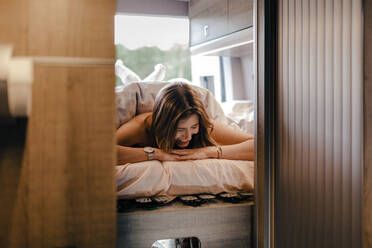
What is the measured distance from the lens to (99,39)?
3.67 ft

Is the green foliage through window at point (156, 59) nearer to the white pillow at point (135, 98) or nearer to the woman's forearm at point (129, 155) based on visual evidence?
the white pillow at point (135, 98)

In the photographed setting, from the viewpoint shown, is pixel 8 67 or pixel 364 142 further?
pixel 364 142

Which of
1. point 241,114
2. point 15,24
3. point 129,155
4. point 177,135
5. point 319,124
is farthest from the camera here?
point 241,114

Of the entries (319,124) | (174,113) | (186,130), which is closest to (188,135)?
(186,130)


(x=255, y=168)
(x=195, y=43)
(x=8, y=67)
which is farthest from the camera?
(x=195, y=43)

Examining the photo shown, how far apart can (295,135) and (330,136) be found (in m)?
0.21

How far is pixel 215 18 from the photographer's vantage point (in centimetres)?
188

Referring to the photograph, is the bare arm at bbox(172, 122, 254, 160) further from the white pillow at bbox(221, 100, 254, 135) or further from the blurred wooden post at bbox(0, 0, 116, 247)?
the blurred wooden post at bbox(0, 0, 116, 247)

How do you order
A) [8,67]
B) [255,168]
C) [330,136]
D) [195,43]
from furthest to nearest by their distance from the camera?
[195,43] < [255,168] < [330,136] < [8,67]

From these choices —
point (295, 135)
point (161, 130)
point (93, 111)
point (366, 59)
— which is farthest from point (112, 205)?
point (366, 59)

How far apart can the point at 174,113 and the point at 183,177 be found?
12.9 inches

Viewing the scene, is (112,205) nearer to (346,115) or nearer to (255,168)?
(255,168)

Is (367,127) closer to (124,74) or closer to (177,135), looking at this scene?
(177,135)

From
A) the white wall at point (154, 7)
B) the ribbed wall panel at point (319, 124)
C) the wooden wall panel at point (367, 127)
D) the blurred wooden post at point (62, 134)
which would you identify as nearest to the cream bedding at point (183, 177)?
the ribbed wall panel at point (319, 124)
